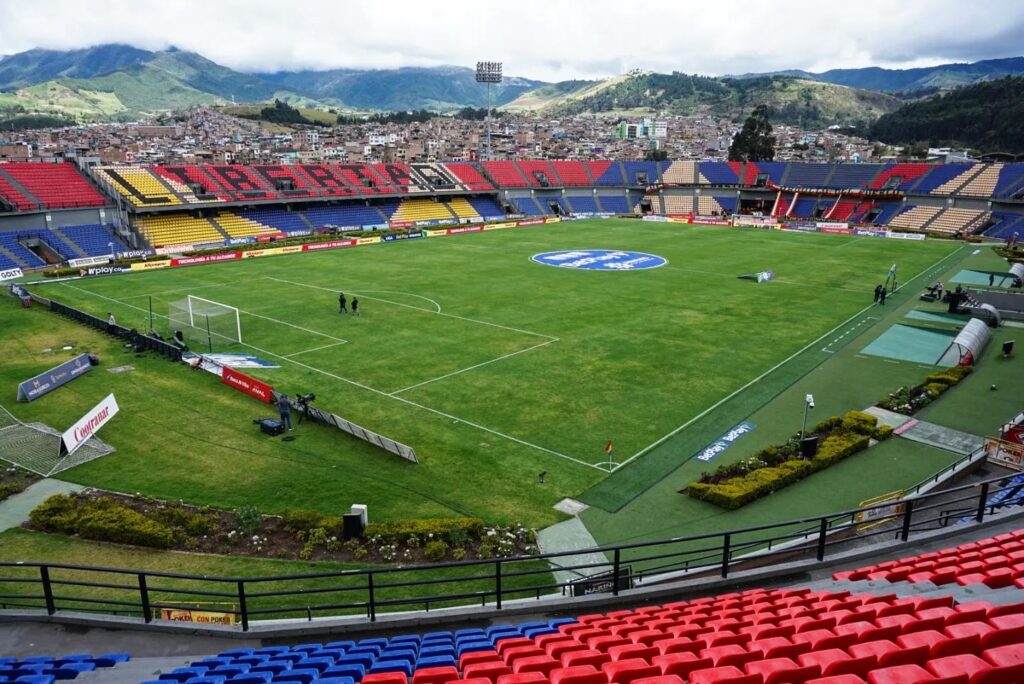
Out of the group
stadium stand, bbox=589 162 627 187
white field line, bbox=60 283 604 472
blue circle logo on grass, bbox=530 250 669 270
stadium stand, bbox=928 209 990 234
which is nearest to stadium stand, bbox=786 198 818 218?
stadium stand, bbox=928 209 990 234

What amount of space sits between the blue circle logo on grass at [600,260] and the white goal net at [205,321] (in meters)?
32.9

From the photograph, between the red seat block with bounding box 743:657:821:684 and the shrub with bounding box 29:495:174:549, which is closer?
the red seat block with bounding box 743:657:821:684

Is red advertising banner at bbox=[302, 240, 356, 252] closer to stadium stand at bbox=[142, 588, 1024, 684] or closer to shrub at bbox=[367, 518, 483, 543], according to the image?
shrub at bbox=[367, 518, 483, 543]

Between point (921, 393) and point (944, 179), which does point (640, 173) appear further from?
point (921, 393)

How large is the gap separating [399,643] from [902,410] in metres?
26.1

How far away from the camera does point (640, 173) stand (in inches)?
4988

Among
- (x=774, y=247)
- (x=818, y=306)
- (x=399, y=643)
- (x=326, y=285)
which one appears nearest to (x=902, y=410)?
(x=818, y=306)

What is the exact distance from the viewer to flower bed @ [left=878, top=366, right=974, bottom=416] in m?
29.1

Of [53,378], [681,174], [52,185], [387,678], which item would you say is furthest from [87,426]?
[681,174]

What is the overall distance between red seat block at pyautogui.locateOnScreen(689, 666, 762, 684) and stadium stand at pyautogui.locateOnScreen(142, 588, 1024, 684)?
0.01 meters

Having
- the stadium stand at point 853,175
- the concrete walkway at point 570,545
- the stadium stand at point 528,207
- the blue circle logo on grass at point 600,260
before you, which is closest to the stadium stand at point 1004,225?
the stadium stand at point 853,175

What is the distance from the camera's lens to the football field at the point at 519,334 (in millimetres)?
26641

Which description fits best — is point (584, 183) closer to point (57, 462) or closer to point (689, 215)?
point (689, 215)

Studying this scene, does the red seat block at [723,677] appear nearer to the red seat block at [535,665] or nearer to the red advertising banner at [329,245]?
the red seat block at [535,665]
